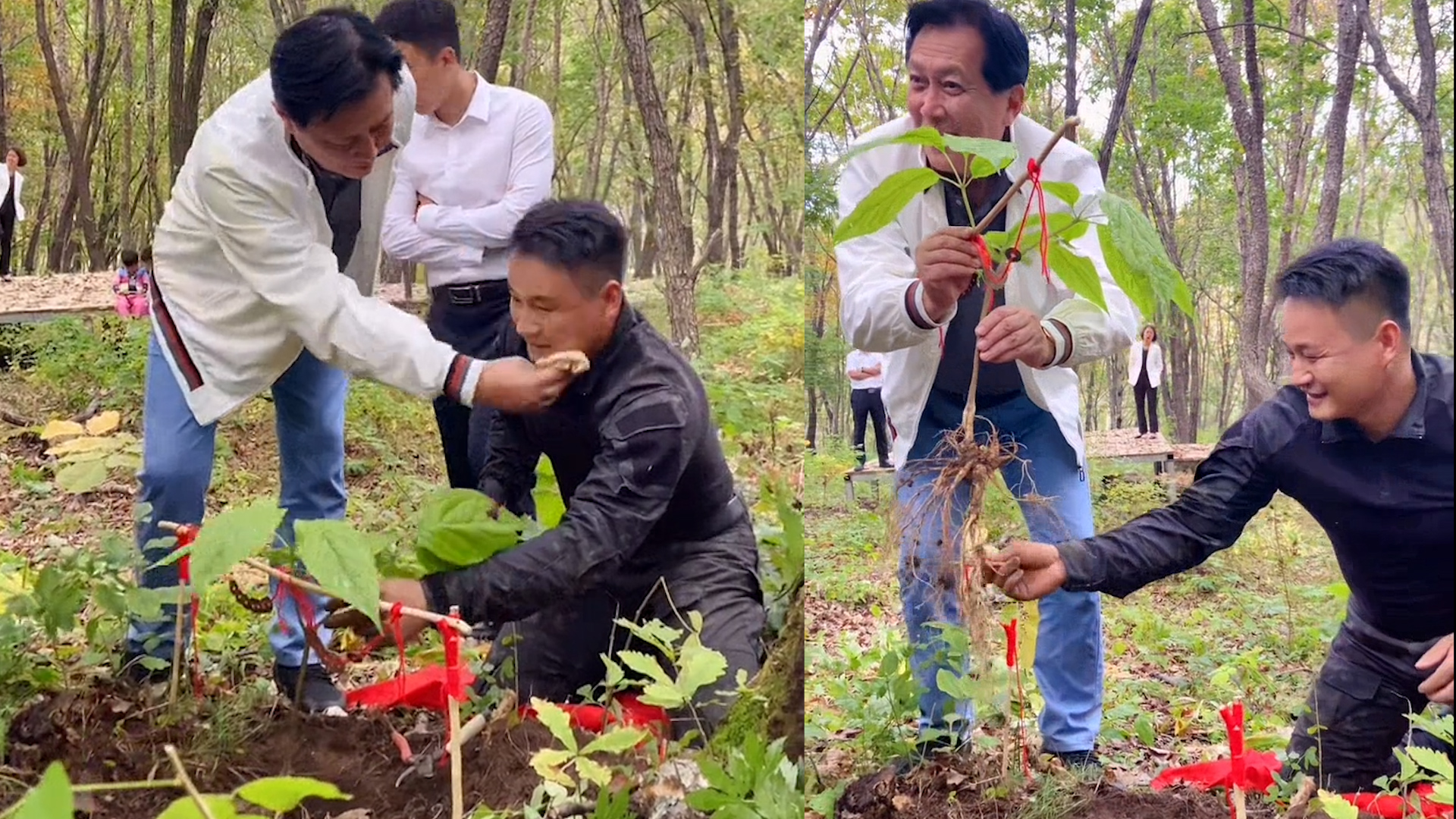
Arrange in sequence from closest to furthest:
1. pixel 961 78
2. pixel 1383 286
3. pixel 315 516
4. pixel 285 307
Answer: pixel 1383 286
pixel 961 78
pixel 285 307
pixel 315 516

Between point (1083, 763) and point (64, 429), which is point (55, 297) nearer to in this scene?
point (64, 429)

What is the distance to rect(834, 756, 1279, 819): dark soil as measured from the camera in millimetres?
2119

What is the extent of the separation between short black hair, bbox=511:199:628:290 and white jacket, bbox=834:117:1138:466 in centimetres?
43

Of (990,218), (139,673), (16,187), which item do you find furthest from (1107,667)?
(16,187)

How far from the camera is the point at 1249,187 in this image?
1907 millimetres

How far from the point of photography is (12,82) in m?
2.20

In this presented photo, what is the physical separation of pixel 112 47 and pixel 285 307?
62 centimetres

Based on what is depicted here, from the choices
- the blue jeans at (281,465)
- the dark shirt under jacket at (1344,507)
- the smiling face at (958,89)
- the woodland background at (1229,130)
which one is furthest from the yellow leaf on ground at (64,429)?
the dark shirt under jacket at (1344,507)

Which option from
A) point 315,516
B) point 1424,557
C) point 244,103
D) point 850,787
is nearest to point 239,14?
point 244,103

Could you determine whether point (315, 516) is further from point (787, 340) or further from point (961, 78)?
point (961, 78)

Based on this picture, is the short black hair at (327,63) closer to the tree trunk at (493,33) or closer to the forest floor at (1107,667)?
the tree trunk at (493,33)

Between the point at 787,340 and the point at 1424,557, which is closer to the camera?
the point at 1424,557

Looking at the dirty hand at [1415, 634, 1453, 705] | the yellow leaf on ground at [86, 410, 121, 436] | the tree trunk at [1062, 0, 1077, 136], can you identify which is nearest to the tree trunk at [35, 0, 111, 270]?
the yellow leaf on ground at [86, 410, 121, 436]

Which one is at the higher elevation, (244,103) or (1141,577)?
(244,103)
